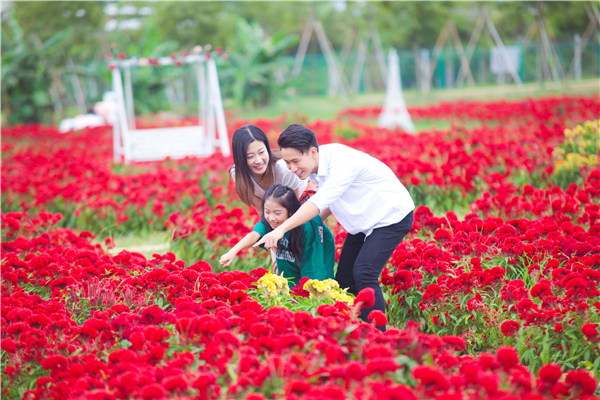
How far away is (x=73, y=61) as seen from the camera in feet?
91.1

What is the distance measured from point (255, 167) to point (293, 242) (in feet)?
1.59

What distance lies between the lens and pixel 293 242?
3059mm

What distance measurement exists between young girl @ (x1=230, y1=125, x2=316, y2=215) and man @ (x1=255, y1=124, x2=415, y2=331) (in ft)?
1.03

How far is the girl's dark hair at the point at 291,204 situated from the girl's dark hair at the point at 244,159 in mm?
200

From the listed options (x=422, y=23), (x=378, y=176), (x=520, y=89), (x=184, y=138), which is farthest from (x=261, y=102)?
(x=378, y=176)

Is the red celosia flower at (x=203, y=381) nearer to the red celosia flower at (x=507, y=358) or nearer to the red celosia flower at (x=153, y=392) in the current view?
the red celosia flower at (x=153, y=392)

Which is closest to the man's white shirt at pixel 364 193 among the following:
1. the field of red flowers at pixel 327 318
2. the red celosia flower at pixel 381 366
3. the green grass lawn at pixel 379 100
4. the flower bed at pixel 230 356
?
the field of red flowers at pixel 327 318

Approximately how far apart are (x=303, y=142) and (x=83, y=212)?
374cm

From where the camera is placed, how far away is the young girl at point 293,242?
2924 millimetres

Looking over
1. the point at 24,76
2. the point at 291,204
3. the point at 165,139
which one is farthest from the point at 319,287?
the point at 24,76

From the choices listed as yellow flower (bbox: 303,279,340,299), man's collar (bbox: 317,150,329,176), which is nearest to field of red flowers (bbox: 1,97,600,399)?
yellow flower (bbox: 303,279,340,299)

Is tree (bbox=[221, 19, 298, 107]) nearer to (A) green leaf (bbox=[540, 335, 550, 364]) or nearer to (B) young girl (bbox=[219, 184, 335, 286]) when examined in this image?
(B) young girl (bbox=[219, 184, 335, 286])

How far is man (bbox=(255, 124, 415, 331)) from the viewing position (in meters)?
2.70

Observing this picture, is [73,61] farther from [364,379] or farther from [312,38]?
[364,379]
